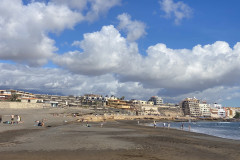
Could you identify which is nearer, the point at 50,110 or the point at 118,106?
the point at 50,110

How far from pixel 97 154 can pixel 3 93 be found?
427ft

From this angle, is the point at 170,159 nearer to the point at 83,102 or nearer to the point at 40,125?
the point at 40,125

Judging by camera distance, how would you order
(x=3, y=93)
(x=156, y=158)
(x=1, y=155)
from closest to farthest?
(x=1, y=155), (x=156, y=158), (x=3, y=93)

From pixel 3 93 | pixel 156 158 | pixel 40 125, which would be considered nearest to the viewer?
pixel 156 158

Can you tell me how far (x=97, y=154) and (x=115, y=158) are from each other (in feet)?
5.65

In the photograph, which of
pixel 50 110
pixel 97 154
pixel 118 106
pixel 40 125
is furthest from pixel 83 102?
pixel 97 154

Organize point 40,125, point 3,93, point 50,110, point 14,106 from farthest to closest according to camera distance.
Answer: point 3,93, point 50,110, point 14,106, point 40,125

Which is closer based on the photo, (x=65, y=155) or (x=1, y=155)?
(x=1, y=155)

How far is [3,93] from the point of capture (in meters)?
126

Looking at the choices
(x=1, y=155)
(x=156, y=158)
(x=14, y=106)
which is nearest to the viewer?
(x=1, y=155)

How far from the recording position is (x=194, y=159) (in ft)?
49.4

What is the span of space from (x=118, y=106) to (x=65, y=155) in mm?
150682

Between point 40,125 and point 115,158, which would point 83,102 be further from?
point 115,158

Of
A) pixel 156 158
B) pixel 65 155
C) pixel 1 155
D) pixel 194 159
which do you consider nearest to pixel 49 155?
pixel 65 155
